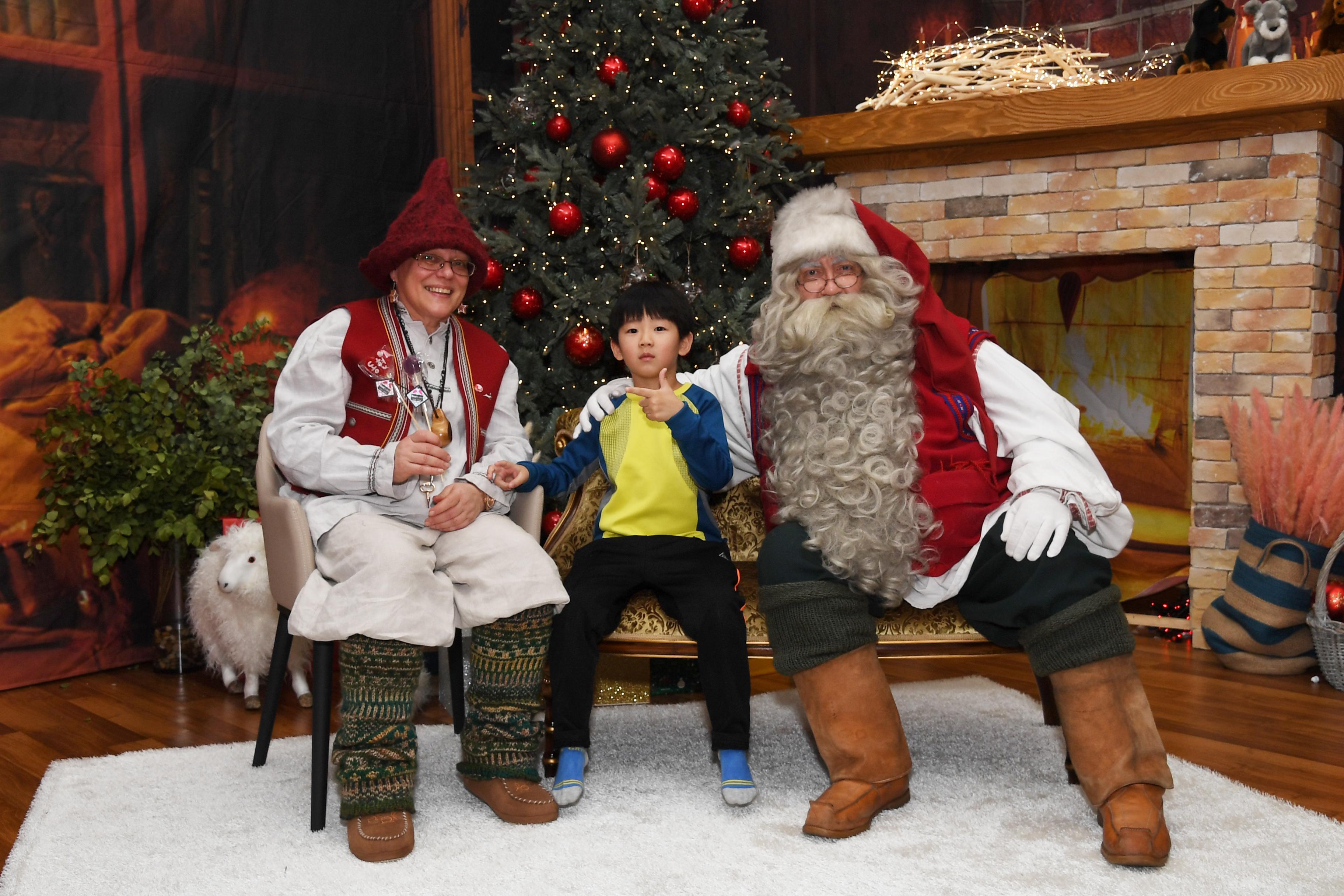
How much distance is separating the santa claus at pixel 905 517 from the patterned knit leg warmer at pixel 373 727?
0.81 meters

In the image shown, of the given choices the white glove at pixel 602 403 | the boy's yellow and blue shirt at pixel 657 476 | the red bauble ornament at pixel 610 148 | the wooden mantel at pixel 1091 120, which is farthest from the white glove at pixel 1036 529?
the wooden mantel at pixel 1091 120

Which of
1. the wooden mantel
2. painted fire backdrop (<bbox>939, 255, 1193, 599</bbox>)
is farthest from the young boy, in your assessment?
painted fire backdrop (<bbox>939, 255, 1193, 599</bbox>)

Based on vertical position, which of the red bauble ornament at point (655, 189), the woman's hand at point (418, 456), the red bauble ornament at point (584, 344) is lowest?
the woman's hand at point (418, 456)

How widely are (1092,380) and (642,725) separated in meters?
2.49

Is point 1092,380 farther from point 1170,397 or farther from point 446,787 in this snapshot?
point 446,787

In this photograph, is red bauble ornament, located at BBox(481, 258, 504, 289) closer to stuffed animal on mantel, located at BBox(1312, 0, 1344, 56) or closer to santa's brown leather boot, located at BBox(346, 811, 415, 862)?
santa's brown leather boot, located at BBox(346, 811, 415, 862)

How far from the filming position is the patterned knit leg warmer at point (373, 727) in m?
2.38

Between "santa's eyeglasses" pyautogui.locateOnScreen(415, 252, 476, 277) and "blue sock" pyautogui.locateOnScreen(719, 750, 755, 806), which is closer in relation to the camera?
"blue sock" pyautogui.locateOnScreen(719, 750, 755, 806)

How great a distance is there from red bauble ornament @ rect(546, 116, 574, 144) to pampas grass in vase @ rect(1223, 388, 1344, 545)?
8.05 ft

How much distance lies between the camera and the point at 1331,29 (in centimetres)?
392

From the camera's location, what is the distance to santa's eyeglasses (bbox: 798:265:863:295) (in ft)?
8.92

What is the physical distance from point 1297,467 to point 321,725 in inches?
120

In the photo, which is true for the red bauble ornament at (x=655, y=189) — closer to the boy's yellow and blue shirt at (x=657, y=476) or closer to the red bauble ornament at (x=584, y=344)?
the red bauble ornament at (x=584, y=344)

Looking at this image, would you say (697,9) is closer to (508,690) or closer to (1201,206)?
(1201,206)
